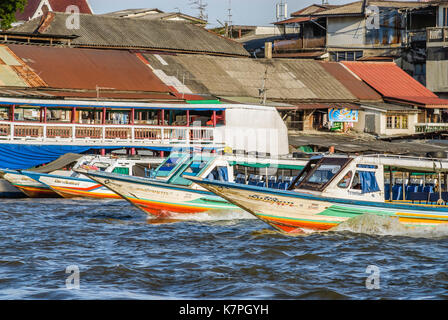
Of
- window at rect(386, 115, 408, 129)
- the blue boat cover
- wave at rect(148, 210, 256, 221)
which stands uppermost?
window at rect(386, 115, 408, 129)

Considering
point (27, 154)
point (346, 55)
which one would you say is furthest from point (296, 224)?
point (346, 55)

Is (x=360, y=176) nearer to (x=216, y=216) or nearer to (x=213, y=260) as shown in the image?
(x=213, y=260)

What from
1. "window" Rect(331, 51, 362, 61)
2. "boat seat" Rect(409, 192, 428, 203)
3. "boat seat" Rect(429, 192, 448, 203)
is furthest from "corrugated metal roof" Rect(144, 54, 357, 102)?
"boat seat" Rect(429, 192, 448, 203)

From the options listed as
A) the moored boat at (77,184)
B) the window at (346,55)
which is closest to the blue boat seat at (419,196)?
the moored boat at (77,184)

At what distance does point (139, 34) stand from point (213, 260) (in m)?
37.1

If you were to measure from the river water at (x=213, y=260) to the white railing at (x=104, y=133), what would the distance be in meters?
9.67

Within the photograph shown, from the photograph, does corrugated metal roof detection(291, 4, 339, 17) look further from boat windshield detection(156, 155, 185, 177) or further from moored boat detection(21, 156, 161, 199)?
boat windshield detection(156, 155, 185, 177)

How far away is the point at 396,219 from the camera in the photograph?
18547 mm

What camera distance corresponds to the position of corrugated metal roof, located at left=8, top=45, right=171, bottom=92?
3931 cm

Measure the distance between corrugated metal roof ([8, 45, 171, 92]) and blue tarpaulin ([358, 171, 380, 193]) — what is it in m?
22.6

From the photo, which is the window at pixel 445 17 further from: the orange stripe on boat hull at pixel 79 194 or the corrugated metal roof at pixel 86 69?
the orange stripe on boat hull at pixel 79 194

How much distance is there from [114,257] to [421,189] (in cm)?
937

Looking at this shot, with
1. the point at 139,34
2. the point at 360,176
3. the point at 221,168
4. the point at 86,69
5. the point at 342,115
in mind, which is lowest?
the point at 360,176

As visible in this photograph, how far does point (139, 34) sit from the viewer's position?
168 feet
